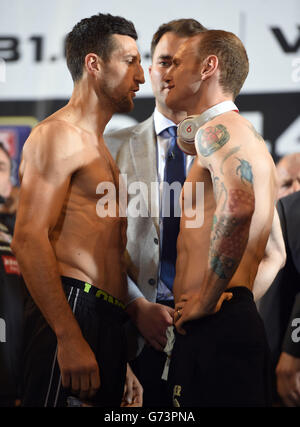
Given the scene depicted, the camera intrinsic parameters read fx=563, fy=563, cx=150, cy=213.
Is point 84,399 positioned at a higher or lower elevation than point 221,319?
lower

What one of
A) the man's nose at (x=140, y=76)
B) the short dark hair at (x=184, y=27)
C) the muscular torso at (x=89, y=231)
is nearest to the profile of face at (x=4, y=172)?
the muscular torso at (x=89, y=231)

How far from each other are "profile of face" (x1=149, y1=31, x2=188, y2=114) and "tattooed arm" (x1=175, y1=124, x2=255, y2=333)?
0.46 metres

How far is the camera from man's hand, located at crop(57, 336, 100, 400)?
6.17 feet

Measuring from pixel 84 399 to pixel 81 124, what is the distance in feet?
3.18

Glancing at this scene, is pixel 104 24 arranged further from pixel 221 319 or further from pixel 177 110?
pixel 221 319

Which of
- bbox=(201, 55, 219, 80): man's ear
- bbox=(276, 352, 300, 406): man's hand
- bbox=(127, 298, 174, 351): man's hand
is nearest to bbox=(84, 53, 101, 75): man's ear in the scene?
bbox=(201, 55, 219, 80): man's ear

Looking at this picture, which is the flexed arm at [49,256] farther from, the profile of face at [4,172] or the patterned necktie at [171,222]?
the patterned necktie at [171,222]

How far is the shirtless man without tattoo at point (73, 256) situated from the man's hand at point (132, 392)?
10 centimetres

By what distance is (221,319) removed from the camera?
1.82 m

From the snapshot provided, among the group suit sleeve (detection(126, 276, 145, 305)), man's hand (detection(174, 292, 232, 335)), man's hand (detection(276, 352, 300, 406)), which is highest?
man's hand (detection(174, 292, 232, 335))

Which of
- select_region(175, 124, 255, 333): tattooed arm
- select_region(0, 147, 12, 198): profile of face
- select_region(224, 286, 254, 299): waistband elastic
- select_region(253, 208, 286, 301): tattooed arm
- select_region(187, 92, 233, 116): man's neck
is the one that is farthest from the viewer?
select_region(0, 147, 12, 198): profile of face

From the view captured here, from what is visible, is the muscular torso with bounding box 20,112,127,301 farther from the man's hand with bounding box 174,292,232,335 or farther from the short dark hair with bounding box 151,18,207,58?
the short dark hair with bounding box 151,18,207,58

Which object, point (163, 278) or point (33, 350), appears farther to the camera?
point (163, 278)

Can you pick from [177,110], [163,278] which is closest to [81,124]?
[177,110]
